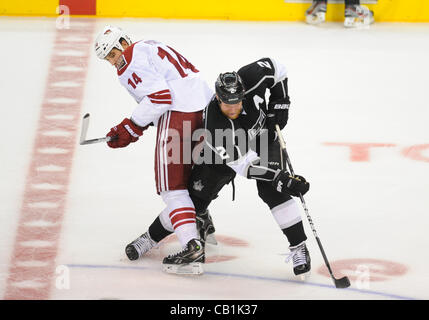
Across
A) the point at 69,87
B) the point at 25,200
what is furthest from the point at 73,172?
the point at 69,87

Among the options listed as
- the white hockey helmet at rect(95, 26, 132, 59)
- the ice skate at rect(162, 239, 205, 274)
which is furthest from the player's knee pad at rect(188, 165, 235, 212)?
the white hockey helmet at rect(95, 26, 132, 59)

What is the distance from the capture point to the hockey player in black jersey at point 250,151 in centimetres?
481

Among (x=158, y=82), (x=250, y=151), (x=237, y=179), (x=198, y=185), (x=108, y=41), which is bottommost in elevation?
(x=237, y=179)

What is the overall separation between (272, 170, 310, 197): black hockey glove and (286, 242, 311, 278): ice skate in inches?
13.3

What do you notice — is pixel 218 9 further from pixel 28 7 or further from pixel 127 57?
pixel 127 57

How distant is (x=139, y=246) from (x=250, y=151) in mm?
811

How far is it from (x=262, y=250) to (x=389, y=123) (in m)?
1.73

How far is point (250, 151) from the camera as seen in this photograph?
4.84 metres

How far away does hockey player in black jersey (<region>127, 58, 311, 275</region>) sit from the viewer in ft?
15.8

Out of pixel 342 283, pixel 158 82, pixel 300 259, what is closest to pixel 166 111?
pixel 158 82

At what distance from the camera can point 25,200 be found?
229 inches

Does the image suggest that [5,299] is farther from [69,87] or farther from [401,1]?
[401,1]

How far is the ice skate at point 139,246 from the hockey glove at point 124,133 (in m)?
0.49

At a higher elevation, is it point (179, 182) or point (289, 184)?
point (289, 184)
